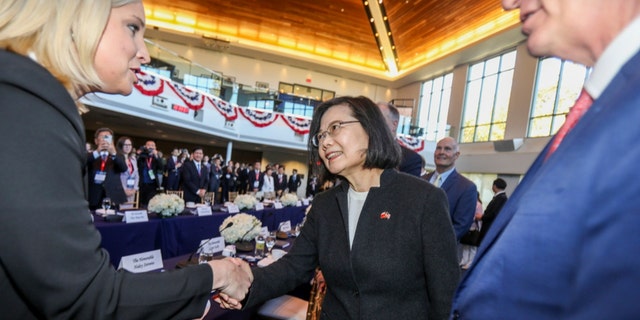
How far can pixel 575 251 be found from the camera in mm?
342

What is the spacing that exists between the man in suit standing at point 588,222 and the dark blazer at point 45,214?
0.68 metres

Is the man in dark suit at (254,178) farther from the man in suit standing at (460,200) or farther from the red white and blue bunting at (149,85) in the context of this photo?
the man in suit standing at (460,200)

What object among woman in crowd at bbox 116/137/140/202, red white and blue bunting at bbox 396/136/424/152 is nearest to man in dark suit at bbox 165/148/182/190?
woman in crowd at bbox 116/137/140/202

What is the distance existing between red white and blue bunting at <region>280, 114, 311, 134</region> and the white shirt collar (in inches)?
603

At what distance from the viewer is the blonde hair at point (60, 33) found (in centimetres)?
69

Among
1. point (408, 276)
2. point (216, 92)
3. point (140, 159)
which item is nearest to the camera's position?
point (408, 276)

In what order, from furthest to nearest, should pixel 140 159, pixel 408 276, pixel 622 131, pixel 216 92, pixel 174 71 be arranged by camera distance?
pixel 216 92 < pixel 174 71 < pixel 140 159 < pixel 408 276 < pixel 622 131

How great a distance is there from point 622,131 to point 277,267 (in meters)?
1.49

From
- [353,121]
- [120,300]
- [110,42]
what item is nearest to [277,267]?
[353,121]

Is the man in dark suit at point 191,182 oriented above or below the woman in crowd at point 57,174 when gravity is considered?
below

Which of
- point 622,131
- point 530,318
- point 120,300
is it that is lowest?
point 120,300

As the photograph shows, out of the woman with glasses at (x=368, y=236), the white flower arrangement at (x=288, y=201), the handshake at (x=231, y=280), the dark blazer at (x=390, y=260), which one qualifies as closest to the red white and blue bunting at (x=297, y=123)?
the white flower arrangement at (x=288, y=201)

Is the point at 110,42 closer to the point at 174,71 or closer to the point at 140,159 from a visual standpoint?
the point at 140,159

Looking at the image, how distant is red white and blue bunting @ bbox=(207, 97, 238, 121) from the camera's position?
13.0 metres
